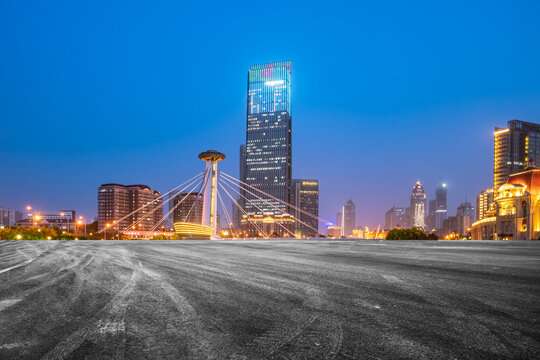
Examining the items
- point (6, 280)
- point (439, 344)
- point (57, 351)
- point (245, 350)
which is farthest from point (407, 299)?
point (6, 280)

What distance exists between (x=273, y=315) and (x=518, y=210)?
105 m

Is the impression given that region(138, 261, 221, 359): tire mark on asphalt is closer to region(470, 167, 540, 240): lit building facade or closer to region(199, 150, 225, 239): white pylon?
region(199, 150, 225, 239): white pylon

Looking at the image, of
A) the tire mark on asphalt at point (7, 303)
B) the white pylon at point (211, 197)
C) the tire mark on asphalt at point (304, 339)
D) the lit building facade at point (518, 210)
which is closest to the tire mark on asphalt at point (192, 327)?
the tire mark on asphalt at point (304, 339)

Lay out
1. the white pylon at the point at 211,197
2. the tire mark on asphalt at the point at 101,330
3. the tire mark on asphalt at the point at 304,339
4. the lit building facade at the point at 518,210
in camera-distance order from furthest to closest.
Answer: the lit building facade at the point at 518,210
the white pylon at the point at 211,197
the tire mark on asphalt at the point at 101,330
the tire mark on asphalt at the point at 304,339

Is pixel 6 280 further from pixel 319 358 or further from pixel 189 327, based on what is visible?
pixel 319 358

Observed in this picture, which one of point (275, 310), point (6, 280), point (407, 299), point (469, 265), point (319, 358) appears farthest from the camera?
point (469, 265)

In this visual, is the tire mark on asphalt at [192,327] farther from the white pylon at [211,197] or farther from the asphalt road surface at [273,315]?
the white pylon at [211,197]

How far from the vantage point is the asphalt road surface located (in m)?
4.22

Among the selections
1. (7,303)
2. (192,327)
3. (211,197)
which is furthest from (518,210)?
(7,303)

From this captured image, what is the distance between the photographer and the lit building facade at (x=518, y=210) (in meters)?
83.9

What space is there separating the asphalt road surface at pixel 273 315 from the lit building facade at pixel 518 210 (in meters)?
93.1

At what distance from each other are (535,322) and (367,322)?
2.56 metres

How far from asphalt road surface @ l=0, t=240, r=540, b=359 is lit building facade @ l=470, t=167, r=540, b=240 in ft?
305

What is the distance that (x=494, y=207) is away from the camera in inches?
4085
